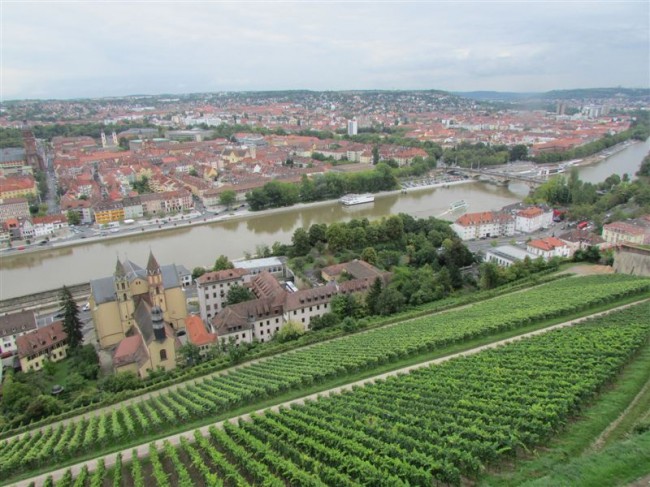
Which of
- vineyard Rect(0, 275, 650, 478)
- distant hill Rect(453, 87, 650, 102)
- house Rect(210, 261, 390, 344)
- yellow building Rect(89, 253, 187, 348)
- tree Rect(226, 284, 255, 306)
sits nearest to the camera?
vineyard Rect(0, 275, 650, 478)

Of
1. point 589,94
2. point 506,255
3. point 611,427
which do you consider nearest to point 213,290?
point 506,255

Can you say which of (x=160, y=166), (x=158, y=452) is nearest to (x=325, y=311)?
(x=158, y=452)

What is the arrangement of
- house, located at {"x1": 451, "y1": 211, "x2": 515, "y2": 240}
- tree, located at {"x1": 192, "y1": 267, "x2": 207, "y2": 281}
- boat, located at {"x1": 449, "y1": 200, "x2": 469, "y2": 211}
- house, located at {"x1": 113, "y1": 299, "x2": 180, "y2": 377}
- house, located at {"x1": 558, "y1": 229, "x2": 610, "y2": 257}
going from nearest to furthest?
house, located at {"x1": 113, "y1": 299, "x2": 180, "y2": 377} < tree, located at {"x1": 192, "y1": 267, "x2": 207, "y2": 281} < house, located at {"x1": 558, "y1": 229, "x2": 610, "y2": 257} < house, located at {"x1": 451, "y1": 211, "x2": 515, "y2": 240} < boat, located at {"x1": 449, "y1": 200, "x2": 469, "y2": 211}

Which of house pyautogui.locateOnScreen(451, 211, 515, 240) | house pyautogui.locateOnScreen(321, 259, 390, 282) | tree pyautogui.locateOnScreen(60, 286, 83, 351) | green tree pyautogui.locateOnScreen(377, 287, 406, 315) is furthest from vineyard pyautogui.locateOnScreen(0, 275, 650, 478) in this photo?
house pyautogui.locateOnScreen(451, 211, 515, 240)

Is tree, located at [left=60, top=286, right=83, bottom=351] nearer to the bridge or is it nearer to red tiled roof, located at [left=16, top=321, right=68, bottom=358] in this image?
red tiled roof, located at [left=16, top=321, right=68, bottom=358]

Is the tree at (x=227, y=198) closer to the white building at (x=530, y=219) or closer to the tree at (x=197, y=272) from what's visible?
the tree at (x=197, y=272)

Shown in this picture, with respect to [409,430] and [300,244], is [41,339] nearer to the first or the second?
[300,244]

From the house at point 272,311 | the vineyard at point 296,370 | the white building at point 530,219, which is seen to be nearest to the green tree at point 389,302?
the house at point 272,311
